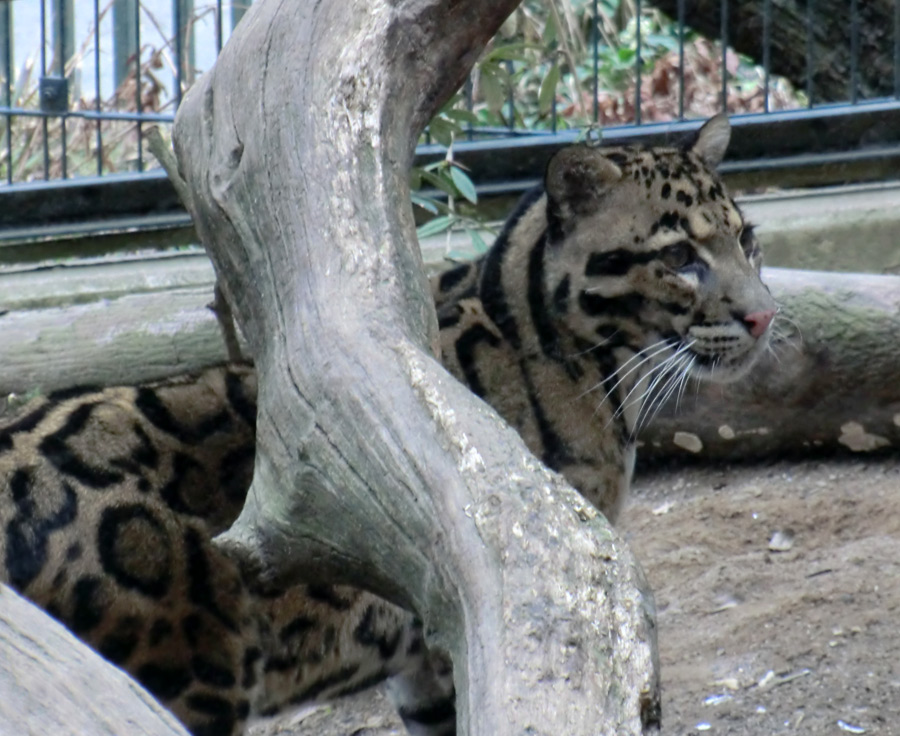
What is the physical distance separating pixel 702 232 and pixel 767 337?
40 cm

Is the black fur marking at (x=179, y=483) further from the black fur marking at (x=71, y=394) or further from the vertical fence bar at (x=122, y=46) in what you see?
the vertical fence bar at (x=122, y=46)

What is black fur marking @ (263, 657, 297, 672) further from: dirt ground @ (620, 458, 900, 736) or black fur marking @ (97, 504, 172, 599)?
dirt ground @ (620, 458, 900, 736)

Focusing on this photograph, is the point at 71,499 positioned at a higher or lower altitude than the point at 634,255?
lower

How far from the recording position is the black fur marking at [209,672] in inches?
148

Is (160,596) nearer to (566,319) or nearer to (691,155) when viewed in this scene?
(566,319)

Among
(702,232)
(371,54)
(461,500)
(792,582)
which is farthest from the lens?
(792,582)

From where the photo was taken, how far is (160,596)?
12.2ft

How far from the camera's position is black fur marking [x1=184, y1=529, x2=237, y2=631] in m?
3.75

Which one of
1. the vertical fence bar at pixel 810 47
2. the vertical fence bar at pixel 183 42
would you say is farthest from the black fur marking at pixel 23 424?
the vertical fence bar at pixel 810 47

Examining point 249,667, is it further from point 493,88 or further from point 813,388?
point 813,388

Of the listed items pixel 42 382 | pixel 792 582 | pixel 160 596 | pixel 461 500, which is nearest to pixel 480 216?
pixel 42 382

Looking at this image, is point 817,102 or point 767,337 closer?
point 767,337

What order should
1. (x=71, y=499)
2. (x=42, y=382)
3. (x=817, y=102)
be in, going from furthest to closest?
(x=817, y=102) → (x=42, y=382) → (x=71, y=499)

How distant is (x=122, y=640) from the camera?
366 centimetres
